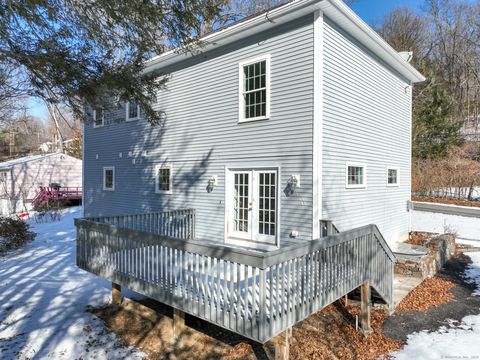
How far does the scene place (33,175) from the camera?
884 inches

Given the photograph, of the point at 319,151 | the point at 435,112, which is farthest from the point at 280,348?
the point at 435,112

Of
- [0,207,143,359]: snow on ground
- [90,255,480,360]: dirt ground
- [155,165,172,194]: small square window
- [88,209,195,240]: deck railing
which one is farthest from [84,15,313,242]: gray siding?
[0,207,143,359]: snow on ground

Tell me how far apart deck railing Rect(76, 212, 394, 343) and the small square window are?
4327 mm

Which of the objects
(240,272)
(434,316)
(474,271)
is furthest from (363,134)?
(240,272)

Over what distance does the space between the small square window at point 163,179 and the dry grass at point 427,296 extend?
22.0ft

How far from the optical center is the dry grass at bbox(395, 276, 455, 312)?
5.97 meters

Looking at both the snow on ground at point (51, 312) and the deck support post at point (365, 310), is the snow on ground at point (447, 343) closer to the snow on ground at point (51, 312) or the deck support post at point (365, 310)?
the deck support post at point (365, 310)

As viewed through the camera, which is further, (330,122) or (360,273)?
(330,122)

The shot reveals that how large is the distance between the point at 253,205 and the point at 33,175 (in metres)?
20.6

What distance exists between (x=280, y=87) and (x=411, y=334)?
17.1 feet

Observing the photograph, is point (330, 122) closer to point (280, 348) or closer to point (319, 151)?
point (319, 151)

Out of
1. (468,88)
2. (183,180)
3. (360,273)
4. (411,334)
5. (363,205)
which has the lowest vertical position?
(411,334)

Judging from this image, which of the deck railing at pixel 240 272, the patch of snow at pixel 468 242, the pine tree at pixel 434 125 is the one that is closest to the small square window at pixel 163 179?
the deck railing at pixel 240 272

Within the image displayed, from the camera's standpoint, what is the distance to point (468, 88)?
2684cm
